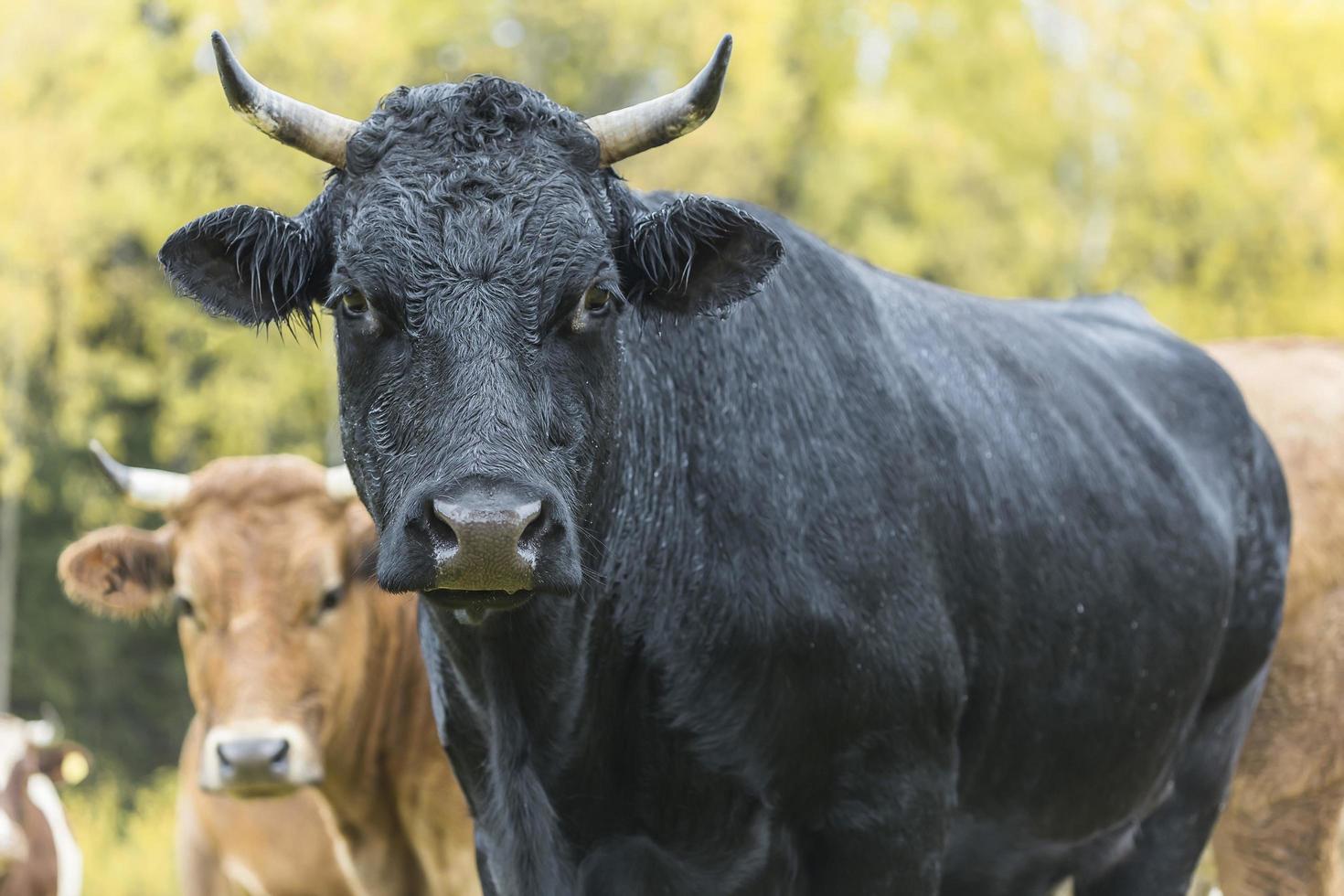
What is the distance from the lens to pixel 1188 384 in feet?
17.5

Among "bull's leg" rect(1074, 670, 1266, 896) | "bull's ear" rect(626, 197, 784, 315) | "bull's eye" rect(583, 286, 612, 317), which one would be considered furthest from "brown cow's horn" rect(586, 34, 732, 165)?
"bull's leg" rect(1074, 670, 1266, 896)

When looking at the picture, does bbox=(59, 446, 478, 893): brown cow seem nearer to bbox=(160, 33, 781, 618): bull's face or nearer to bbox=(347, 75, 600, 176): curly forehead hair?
bbox=(160, 33, 781, 618): bull's face

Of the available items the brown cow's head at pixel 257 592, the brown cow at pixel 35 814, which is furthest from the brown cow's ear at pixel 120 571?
the brown cow at pixel 35 814

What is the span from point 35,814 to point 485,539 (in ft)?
16.9

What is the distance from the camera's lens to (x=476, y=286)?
9.58 feet

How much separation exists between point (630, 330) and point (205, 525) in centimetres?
266

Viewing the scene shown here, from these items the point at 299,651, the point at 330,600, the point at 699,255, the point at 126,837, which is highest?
the point at 699,255

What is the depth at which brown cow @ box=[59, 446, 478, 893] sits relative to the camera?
552 cm

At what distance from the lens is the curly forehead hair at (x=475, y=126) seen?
3137mm

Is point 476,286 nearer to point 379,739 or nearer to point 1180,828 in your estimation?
point 1180,828

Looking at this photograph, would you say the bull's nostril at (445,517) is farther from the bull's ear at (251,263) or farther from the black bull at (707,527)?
the bull's ear at (251,263)

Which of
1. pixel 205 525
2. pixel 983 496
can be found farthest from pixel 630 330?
pixel 205 525

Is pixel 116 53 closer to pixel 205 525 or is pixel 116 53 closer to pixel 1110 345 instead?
pixel 205 525

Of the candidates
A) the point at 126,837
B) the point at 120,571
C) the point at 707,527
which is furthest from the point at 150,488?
the point at 126,837
